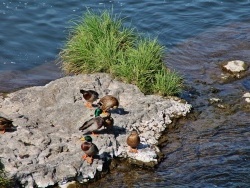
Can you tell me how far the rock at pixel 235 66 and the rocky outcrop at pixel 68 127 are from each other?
3.32m

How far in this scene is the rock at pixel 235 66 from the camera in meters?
17.4

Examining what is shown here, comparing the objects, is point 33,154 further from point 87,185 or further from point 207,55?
point 207,55

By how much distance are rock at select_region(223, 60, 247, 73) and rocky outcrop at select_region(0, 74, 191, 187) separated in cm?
332

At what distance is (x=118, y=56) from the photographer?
1559 cm

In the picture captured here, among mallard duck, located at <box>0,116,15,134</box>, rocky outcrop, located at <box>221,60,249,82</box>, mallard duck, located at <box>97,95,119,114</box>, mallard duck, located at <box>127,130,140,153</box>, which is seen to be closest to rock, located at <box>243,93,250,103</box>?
rocky outcrop, located at <box>221,60,249,82</box>

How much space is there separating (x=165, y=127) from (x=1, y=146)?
418cm

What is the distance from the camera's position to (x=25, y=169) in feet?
37.4

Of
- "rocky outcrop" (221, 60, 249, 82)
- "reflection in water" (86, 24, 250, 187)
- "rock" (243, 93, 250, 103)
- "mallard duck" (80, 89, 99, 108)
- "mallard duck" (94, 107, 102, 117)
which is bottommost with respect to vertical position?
"reflection in water" (86, 24, 250, 187)

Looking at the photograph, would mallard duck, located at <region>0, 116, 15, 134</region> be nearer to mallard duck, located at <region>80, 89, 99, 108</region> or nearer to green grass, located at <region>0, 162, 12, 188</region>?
green grass, located at <region>0, 162, 12, 188</region>

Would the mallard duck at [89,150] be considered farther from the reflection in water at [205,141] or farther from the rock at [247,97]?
the rock at [247,97]

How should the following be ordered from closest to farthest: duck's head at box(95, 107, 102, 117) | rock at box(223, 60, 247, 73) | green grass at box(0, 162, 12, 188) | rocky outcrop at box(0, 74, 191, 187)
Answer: green grass at box(0, 162, 12, 188), rocky outcrop at box(0, 74, 191, 187), duck's head at box(95, 107, 102, 117), rock at box(223, 60, 247, 73)

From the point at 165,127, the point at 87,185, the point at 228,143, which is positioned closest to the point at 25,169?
the point at 87,185

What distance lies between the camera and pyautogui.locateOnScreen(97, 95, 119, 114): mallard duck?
44.6ft

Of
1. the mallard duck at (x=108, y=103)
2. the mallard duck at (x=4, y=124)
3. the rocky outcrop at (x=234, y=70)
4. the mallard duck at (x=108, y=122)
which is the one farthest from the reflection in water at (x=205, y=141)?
the mallard duck at (x=4, y=124)
